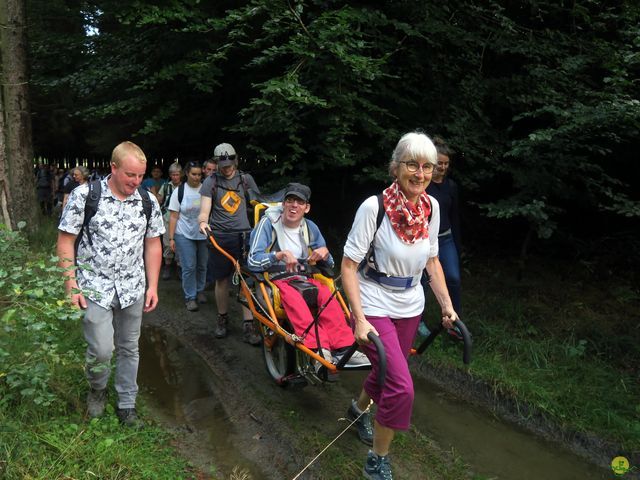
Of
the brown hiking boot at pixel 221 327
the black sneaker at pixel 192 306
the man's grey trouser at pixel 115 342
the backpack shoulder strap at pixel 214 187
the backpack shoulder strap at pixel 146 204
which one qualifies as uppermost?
the backpack shoulder strap at pixel 146 204

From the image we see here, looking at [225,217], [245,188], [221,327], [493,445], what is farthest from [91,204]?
[493,445]

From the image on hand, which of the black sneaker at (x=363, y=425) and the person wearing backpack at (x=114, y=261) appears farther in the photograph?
the black sneaker at (x=363, y=425)

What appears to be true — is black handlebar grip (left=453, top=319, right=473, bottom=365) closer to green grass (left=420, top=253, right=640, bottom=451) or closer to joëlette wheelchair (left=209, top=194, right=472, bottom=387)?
joëlette wheelchair (left=209, top=194, right=472, bottom=387)

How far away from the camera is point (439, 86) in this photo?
23.5ft

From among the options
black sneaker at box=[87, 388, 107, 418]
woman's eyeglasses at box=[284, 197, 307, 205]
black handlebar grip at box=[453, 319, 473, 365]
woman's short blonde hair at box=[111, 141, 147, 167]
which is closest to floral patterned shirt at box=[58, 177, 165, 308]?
woman's short blonde hair at box=[111, 141, 147, 167]

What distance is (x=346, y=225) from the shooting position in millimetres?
10125

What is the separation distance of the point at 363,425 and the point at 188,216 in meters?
4.03

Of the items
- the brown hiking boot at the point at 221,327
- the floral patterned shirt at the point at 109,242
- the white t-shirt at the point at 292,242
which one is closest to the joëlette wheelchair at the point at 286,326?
the white t-shirt at the point at 292,242

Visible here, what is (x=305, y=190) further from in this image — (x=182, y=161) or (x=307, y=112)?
(x=182, y=161)

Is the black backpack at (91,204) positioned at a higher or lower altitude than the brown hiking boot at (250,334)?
higher

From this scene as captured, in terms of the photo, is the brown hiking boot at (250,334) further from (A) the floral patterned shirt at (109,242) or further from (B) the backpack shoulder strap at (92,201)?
(B) the backpack shoulder strap at (92,201)

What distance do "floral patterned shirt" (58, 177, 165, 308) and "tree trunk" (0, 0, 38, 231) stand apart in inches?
231

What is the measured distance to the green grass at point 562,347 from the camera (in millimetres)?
4391

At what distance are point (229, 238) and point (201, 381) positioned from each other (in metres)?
1.79
